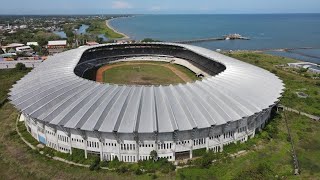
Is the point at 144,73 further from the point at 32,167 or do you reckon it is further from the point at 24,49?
the point at 24,49

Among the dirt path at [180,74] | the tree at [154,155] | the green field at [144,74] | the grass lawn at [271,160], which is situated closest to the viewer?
the grass lawn at [271,160]

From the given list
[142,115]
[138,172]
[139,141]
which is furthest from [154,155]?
[142,115]

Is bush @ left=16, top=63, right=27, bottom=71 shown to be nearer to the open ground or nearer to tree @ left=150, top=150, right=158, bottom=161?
the open ground

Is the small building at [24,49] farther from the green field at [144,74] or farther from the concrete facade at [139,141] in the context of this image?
the concrete facade at [139,141]

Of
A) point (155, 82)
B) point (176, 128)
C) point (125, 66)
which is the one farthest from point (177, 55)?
point (176, 128)

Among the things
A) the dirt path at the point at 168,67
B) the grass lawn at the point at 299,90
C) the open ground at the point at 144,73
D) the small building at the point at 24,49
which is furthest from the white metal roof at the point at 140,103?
the small building at the point at 24,49

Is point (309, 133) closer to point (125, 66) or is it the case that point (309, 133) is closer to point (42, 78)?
point (42, 78)

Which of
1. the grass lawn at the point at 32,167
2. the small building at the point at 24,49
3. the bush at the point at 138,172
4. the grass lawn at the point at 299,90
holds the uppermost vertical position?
the small building at the point at 24,49
